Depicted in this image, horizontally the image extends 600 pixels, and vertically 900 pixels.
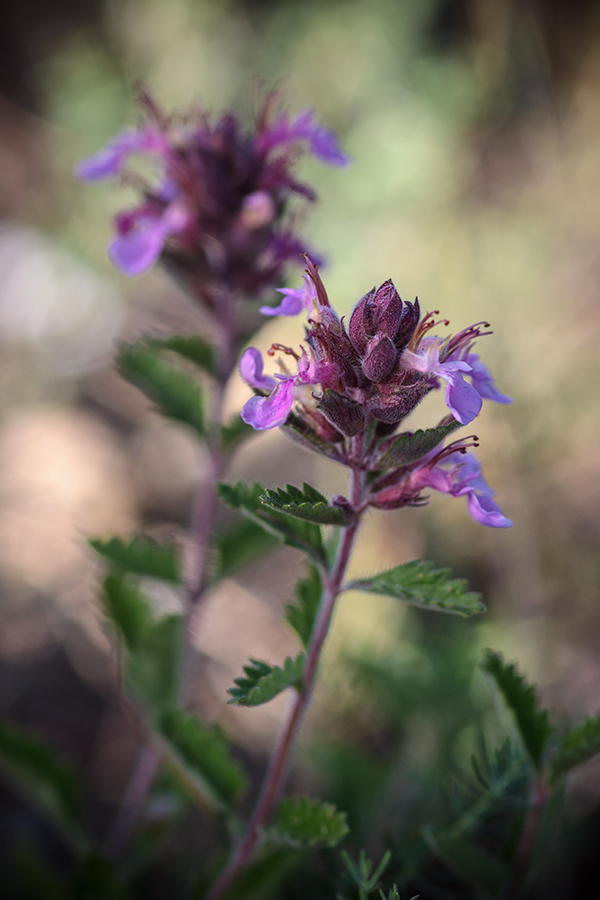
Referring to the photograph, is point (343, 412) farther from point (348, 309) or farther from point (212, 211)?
point (348, 309)

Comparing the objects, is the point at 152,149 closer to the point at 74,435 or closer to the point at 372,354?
the point at 372,354

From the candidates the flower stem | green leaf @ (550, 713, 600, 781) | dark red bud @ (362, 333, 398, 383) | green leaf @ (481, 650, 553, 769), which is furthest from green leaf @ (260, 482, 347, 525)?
green leaf @ (550, 713, 600, 781)

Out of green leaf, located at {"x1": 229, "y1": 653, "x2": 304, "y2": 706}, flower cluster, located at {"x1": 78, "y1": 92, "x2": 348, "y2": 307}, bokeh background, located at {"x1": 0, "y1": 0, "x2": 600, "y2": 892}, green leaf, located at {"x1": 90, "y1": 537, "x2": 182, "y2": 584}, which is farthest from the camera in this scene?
bokeh background, located at {"x1": 0, "y1": 0, "x2": 600, "y2": 892}

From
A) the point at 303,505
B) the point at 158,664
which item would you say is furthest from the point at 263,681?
the point at 158,664

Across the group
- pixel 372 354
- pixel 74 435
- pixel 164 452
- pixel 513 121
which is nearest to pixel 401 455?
pixel 372 354

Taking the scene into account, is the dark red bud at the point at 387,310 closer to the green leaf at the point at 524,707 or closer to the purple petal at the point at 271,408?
the purple petal at the point at 271,408

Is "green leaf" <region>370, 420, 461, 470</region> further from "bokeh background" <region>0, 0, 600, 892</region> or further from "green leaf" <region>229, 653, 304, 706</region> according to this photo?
"bokeh background" <region>0, 0, 600, 892</region>
